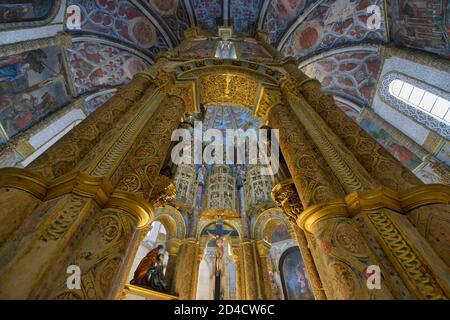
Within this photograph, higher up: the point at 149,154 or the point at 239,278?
the point at 239,278

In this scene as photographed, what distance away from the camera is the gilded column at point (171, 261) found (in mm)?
7745

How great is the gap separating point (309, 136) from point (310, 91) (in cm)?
153

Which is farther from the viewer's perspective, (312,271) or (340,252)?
(312,271)

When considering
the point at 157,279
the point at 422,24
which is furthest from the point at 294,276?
the point at 422,24

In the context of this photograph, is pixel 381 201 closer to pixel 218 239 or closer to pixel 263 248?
pixel 263 248

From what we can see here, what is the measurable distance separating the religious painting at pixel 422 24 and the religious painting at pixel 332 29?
2.39 feet

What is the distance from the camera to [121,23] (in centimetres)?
988

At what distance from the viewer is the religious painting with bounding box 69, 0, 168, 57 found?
9209 mm

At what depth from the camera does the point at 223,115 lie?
575 inches

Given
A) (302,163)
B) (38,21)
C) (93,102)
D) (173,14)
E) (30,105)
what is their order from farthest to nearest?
1. (93,102)
2. (173,14)
3. (30,105)
4. (38,21)
5. (302,163)

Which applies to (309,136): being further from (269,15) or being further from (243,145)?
(243,145)

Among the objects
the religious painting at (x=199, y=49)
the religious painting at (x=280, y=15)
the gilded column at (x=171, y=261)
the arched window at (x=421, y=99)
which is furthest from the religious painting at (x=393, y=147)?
the gilded column at (x=171, y=261)

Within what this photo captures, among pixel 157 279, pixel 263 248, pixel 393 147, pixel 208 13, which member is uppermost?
pixel 208 13

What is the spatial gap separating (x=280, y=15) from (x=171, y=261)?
37.9ft
